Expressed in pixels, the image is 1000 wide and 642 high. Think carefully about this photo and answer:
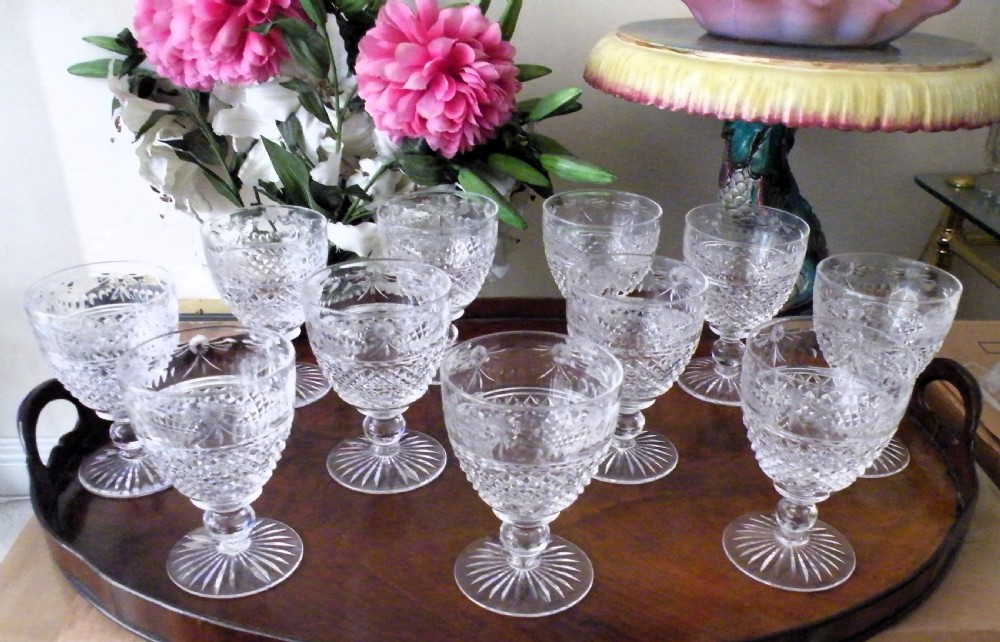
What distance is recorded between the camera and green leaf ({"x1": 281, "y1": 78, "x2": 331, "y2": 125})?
0.75 m

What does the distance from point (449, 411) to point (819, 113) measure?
36cm

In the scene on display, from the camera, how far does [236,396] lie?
1.82ft

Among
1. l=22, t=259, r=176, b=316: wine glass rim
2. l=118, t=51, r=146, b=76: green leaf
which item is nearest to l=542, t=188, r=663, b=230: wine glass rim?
l=22, t=259, r=176, b=316: wine glass rim

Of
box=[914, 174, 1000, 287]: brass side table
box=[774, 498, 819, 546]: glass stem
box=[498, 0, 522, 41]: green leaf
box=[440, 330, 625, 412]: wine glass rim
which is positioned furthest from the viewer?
box=[914, 174, 1000, 287]: brass side table

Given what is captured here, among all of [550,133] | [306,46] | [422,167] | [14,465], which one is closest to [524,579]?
[422,167]

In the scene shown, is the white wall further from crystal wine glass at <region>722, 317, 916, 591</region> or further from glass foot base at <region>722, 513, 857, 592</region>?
glass foot base at <region>722, 513, 857, 592</region>

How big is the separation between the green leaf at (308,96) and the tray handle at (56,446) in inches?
12.5

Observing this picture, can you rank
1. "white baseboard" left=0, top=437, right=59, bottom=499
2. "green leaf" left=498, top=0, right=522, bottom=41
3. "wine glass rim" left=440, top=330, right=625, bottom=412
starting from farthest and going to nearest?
"white baseboard" left=0, top=437, right=59, bottom=499, "green leaf" left=498, top=0, right=522, bottom=41, "wine glass rim" left=440, top=330, right=625, bottom=412

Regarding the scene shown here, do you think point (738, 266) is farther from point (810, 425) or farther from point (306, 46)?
point (306, 46)

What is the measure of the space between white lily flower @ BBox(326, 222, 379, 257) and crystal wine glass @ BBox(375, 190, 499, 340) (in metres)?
0.02

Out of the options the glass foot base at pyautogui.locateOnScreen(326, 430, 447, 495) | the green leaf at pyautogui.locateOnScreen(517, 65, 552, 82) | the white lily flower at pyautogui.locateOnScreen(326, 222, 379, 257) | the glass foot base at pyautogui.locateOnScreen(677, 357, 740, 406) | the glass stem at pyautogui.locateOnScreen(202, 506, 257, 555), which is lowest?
the glass foot base at pyautogui.locateOnScreen(677, 357, 740, 406)

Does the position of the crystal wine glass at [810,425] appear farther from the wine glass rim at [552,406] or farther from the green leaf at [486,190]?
the green leaf at [486,190]

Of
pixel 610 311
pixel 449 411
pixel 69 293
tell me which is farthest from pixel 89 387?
pixel 610 311

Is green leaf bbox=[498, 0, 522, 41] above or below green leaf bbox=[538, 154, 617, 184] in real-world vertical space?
above
